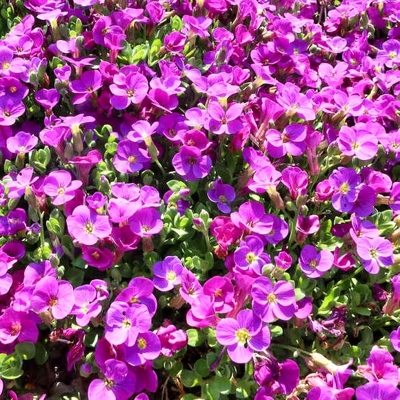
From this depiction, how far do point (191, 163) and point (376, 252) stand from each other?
2.72 feet

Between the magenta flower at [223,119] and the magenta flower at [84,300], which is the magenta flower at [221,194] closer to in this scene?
the magenta flower at [223,119]

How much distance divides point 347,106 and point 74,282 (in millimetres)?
1491

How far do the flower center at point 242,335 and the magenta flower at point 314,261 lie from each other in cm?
40

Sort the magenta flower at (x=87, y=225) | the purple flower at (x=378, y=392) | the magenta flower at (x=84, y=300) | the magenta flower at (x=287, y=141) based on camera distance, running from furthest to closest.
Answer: the magenta flower at (x=287, y=141)
the magenta flower at (x=87, y=225)
the magenta flower at (x=84, y=300)
the purple flower at (x=378, y=392)

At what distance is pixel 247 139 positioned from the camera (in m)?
2.53

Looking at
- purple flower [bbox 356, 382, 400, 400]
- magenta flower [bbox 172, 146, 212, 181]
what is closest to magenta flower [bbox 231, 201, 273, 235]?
magenta flower [bbox 172, 146, 212, 181]

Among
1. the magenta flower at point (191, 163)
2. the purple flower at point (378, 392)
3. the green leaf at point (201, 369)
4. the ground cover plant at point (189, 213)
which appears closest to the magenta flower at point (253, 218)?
the ground cover plant at point (189, 213)

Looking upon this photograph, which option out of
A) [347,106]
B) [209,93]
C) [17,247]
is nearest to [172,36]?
[209,93]

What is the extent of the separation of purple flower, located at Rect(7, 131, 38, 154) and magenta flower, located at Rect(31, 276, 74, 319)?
685mm

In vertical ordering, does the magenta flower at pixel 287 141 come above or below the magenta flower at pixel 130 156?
above

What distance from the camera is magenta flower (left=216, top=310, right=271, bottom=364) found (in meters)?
1.92

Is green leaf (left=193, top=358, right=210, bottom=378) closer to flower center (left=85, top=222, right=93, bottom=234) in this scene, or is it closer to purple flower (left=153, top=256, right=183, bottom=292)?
purple flower (left=153, top=256, right=183, bottom=292)

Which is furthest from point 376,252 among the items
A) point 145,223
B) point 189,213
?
point 145,223

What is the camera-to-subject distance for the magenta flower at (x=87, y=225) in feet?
6.86
